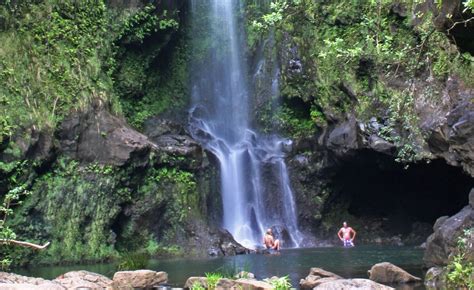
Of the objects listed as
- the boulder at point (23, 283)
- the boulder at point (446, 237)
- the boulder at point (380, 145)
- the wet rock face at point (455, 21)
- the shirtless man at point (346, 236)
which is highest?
the boulder at point (380, 145)

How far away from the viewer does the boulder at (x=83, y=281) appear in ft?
42.1

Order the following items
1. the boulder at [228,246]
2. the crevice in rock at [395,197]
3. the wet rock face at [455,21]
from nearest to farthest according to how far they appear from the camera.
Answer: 1. the wet rock face at [455,21]
2. the boulder at [228,246]
3. the crevice in rock at [395,197]

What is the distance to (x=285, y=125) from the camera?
3002 centimetres

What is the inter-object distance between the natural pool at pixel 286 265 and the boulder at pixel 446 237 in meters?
0.57

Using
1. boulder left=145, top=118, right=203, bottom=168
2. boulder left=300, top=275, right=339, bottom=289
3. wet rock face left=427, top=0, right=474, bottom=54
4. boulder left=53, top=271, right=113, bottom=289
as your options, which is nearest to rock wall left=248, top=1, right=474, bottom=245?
boulder left=145, top=118, right=203, bottom=168

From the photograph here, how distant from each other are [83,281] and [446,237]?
28.8 feet

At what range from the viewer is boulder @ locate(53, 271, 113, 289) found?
42.1 ft

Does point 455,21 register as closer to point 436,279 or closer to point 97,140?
point 436,279

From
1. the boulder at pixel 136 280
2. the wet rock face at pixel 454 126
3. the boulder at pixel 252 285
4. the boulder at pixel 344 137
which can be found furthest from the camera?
the boulder at pixel 344 137

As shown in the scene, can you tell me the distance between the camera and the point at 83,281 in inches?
523

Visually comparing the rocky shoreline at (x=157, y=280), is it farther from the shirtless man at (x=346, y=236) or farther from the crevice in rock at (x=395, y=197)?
the crevice in rock at (x=395, y=197)

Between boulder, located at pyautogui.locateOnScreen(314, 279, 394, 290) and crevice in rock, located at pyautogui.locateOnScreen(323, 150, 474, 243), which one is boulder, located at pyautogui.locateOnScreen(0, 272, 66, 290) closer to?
boulder, located at pyautogui.locateOnScreen(314, 279, 394, 290)

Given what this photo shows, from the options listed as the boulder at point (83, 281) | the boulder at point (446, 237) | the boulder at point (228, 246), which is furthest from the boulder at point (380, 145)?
the boulder at point (83, 281)

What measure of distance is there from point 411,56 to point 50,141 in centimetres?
1360
